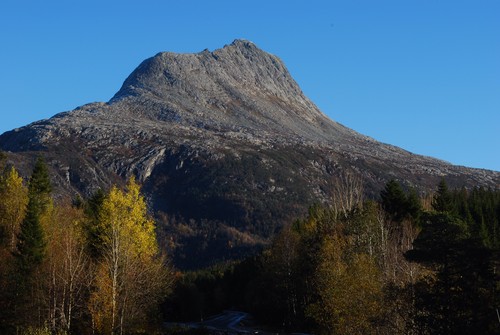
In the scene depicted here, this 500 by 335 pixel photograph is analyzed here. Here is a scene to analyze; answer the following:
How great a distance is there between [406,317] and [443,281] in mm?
6864

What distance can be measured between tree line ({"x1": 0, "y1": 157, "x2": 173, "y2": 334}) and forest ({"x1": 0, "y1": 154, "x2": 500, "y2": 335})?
101mm

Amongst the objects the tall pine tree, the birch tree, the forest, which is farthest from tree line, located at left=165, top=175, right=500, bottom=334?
the tall pine tree

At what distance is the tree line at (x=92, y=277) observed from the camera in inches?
1578

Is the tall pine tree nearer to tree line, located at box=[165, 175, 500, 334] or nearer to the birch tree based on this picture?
the birch tree

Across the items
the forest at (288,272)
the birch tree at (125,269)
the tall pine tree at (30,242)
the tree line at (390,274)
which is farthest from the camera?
the tall pine tree at (30,242)

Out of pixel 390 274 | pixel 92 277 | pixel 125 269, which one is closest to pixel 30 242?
pixel 92 277

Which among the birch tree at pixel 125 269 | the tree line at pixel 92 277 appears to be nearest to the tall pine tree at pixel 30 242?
the tree line at pixel 92 277

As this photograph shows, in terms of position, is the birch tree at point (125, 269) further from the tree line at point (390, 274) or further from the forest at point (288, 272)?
the tree line at point (390, 274)

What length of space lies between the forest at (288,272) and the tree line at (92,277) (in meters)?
0.10

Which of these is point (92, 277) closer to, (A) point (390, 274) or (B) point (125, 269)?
(B) point (125, 269)

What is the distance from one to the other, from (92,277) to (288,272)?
87.1 ft

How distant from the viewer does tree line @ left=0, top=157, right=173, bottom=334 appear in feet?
132

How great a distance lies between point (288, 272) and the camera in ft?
213

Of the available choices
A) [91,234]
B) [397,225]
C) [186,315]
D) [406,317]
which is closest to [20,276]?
[91,234]
